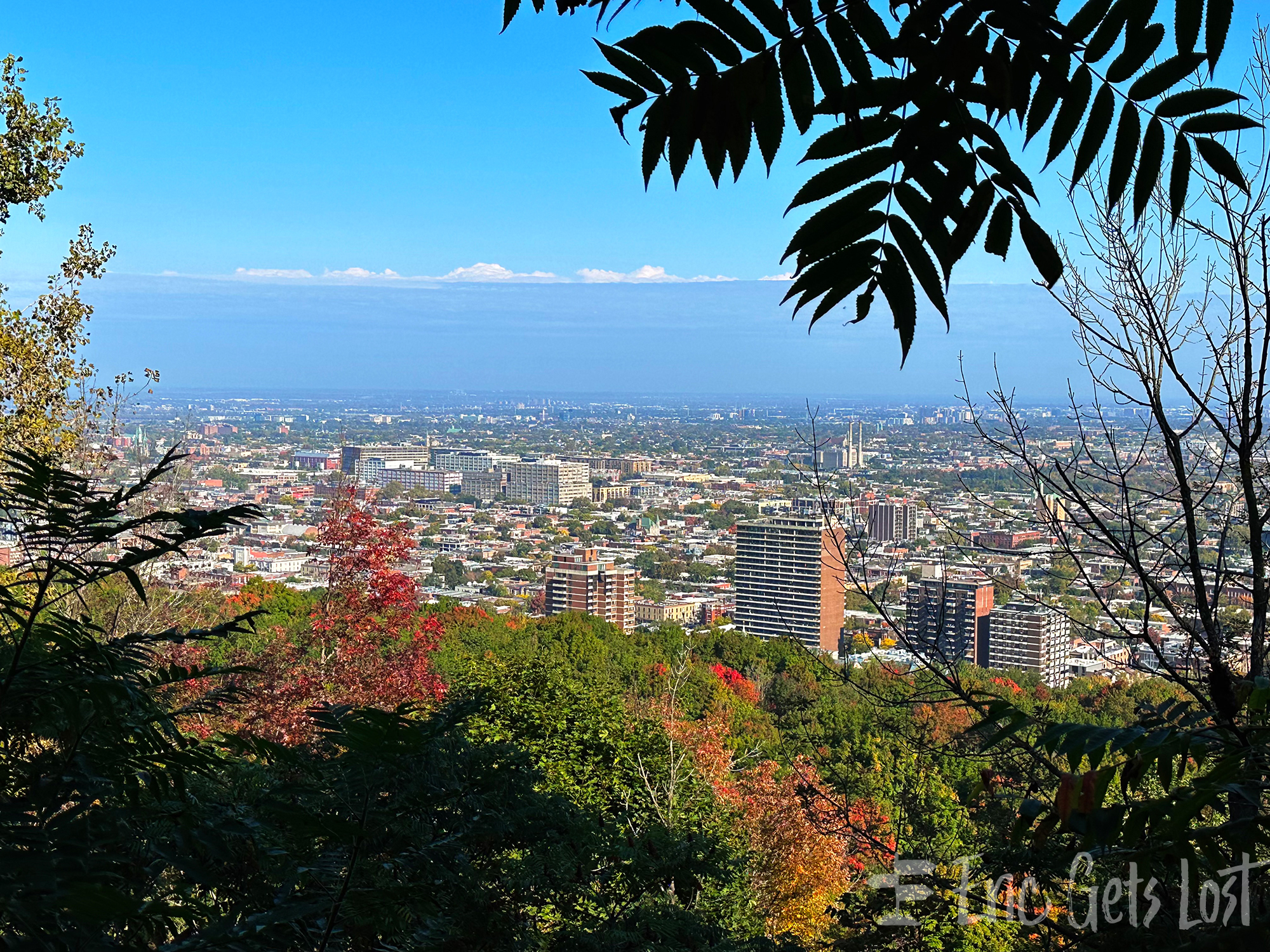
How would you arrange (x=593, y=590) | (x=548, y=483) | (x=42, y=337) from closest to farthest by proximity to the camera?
(x=42, y=337)
(x=593, y=590)
(x=548, y=483)

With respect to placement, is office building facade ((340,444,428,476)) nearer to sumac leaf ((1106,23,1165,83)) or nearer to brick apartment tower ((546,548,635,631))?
brick apartment tower ((546,548,635,631))

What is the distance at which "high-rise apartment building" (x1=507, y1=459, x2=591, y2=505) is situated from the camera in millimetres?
48969

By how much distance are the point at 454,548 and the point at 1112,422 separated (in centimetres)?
3363

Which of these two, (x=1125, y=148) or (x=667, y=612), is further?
(x=667, y=612)

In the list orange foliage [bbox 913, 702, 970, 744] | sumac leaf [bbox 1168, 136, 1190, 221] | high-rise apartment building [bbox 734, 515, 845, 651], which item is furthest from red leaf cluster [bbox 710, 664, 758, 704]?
sumac leaf [bbox 1168, 136, 1190, 221]

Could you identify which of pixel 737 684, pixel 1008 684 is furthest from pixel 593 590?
pixel 1008 684

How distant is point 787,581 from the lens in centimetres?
2250

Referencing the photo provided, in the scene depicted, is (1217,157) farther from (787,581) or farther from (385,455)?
(385,455)

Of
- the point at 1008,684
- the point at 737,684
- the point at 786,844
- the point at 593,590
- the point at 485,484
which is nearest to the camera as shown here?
the point at 786,844

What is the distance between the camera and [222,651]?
13.9 m

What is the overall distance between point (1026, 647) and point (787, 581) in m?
8.36

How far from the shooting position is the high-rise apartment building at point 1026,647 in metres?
12.5

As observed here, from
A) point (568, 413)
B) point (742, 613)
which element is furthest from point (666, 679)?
point (568, 413)

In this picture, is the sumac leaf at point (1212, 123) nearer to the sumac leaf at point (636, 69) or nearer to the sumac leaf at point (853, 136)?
the sumac leaf at point (853, 136)
